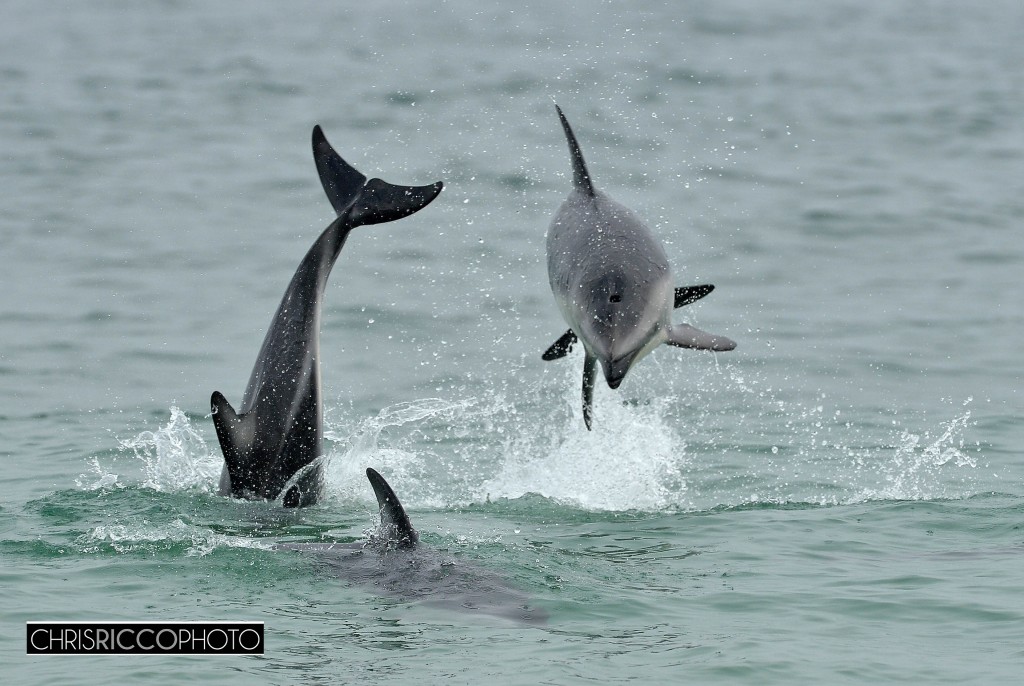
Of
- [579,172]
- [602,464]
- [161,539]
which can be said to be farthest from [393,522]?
[602,464]

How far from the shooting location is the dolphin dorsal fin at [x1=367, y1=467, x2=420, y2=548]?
8.96 metres

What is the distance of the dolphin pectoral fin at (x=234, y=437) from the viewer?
396 inches

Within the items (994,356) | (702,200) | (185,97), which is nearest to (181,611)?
(994,356)

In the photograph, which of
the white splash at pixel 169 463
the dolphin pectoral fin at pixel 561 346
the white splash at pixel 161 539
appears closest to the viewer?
the white splash at pixel 161 539

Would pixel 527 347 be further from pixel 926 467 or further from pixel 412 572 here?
pixel 412 572

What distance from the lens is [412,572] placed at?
8.93 metres

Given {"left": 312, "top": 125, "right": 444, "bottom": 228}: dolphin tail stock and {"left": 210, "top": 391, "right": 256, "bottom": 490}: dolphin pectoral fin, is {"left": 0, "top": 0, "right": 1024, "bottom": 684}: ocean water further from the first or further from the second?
{"left": 312, "top": 125, "right": 444, "bottom": 228}: dolphin tail stock

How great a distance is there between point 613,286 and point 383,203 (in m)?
3.43

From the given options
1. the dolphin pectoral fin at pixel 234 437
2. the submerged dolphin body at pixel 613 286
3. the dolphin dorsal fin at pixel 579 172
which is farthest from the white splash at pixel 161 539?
the dolphin dorsal fin at pixel 579 172

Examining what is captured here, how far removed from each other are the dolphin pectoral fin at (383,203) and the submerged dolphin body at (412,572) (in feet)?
8.25

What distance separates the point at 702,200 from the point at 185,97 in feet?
44.7

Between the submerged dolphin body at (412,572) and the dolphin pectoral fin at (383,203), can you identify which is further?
the dolphin pectoral fin at (383,203)

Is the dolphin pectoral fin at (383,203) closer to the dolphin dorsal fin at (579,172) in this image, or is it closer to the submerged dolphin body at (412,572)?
the dolphin dorsal fin at (579,172)

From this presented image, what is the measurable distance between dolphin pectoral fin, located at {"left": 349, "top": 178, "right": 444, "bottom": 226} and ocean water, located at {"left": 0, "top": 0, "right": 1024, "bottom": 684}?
2.13m
